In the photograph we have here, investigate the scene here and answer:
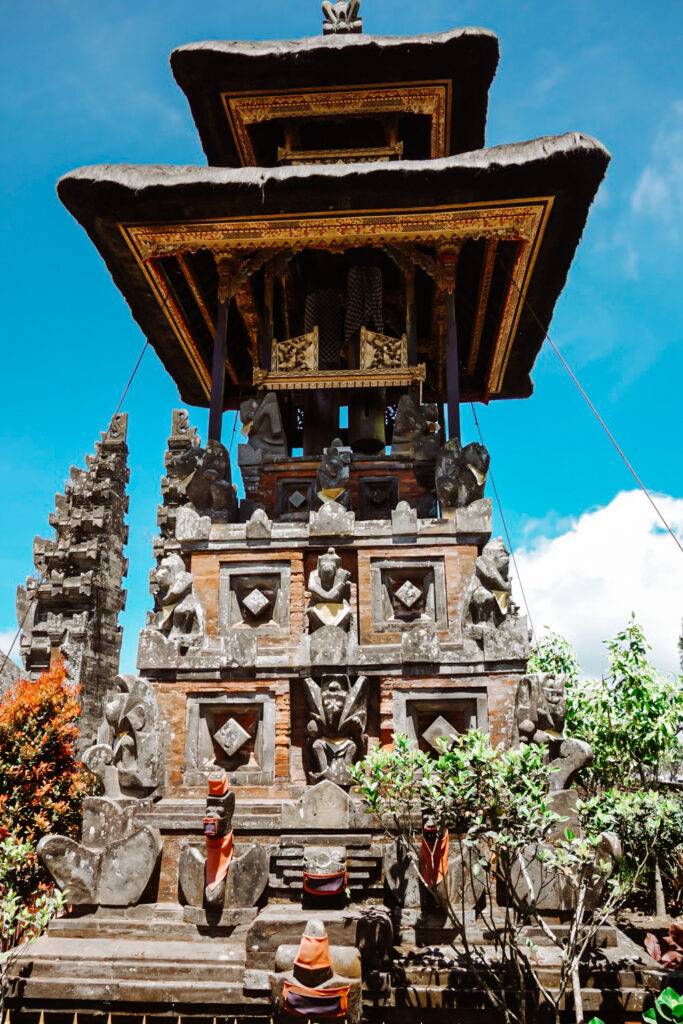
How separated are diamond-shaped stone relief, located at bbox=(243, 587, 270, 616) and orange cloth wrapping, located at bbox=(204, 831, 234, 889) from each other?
281 centimetres

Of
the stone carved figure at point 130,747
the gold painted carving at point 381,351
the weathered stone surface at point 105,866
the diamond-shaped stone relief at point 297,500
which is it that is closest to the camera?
the weathered stone surface at point 105,866

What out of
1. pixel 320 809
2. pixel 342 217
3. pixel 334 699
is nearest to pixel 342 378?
pixel 342 217

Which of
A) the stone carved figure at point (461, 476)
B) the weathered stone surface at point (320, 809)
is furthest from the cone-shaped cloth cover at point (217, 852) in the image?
the stone carved figure at point (461, 476)

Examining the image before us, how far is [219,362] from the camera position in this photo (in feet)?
37.8

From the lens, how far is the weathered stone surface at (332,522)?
965cm

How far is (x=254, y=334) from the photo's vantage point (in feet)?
46.0

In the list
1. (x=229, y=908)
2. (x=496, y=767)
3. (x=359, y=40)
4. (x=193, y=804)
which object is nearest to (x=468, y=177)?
(x=359, y=40)

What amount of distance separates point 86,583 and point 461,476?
14482mm

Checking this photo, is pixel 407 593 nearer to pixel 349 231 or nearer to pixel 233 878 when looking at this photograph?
pixel 233 878

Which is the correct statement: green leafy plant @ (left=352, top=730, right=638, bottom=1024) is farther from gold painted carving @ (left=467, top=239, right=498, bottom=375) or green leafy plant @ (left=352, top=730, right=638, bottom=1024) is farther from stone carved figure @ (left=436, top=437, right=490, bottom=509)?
gold painted carving @ (left=467, top=239, right=498, bottom=375)

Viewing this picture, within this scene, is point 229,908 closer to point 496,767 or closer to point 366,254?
point 496,767

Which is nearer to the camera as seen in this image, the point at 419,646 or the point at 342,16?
the point at 419,646

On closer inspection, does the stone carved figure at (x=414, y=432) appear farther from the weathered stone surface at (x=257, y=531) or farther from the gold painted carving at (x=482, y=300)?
the weathered stone surface at (x=257, y=531)

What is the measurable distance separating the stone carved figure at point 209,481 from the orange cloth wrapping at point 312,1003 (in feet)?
19.8
